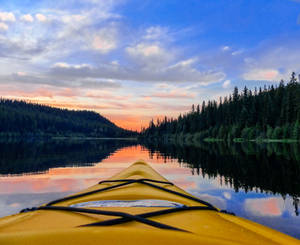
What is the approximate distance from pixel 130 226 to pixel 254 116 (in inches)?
2894

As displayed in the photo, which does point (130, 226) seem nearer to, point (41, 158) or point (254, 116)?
point (41, 158)

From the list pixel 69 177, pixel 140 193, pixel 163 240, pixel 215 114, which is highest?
pixel 215 114

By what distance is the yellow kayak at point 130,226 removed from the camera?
64.5 inches

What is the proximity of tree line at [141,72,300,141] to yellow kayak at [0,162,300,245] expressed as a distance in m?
52.9

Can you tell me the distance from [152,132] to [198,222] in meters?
140

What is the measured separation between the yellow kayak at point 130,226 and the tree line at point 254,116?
2084 inches

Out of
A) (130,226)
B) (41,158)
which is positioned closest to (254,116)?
(41,158)

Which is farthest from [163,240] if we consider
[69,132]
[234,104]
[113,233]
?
[69,132]

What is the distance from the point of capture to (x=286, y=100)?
60.5m

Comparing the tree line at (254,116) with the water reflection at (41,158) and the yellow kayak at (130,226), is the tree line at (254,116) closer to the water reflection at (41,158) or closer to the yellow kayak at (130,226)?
the water reflection at (41,158)

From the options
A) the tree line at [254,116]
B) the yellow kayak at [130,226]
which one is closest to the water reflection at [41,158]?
the yellow kayak at [130,226]

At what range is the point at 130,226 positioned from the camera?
6.80 ft

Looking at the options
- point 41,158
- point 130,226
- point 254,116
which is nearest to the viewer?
point 130,226

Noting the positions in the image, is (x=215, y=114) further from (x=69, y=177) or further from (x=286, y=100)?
(x=69, y=177)
